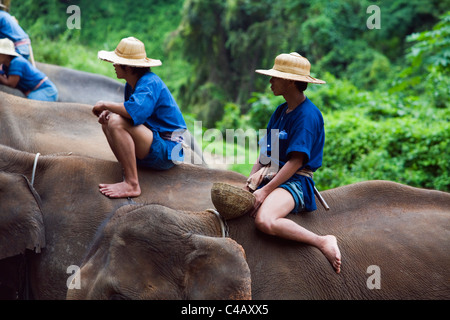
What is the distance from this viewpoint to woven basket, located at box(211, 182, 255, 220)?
3201 millimetres

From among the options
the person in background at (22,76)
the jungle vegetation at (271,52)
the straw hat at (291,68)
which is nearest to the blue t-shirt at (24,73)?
the person in background at (22,76)

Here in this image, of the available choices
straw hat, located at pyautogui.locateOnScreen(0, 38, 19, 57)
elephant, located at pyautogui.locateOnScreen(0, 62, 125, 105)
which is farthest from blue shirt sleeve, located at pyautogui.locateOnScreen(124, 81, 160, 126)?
elephant, located at pyautogui.locateOnScreen(0, 62, 125, 105)

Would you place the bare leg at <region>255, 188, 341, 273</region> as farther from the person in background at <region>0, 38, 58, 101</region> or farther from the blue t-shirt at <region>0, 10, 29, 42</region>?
the blue t-shirt at <region>0, 10, 29, 42</region>

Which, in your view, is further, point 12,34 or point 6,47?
point 12,34

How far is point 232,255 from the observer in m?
2.95

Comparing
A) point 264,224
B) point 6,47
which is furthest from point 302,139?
point 6,47

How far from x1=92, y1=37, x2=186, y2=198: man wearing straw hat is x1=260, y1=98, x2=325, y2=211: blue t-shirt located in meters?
0.72

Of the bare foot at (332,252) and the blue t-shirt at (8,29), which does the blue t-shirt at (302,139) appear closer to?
the bare foot at (332,252)

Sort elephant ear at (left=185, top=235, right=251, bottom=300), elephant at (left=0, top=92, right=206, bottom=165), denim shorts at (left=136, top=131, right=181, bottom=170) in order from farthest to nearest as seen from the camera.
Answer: elephant at (left=0, top=92, right=206, bottom=165) → denim shorts at (left=136, top=131, right=181, bottom=170) → elephant ear at (left=185, top=235, right=251, bottom=300)

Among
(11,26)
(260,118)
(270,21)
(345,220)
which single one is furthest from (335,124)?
(270,21)

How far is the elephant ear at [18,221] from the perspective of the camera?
332cm

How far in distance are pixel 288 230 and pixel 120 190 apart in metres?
1.13

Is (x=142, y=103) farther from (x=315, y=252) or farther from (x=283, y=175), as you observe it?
(x=315, y=252)

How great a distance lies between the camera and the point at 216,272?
2891 millimetres
